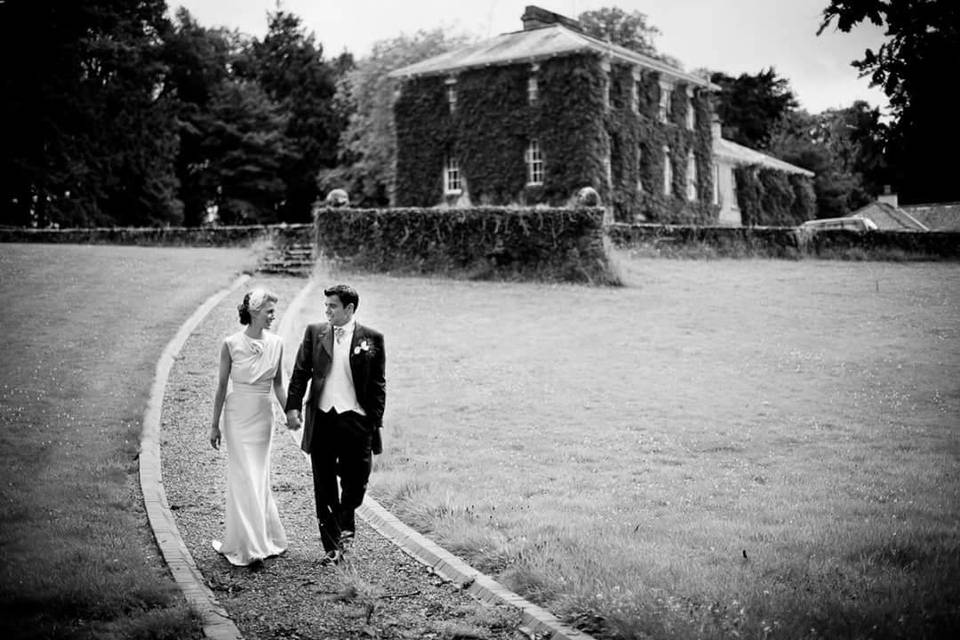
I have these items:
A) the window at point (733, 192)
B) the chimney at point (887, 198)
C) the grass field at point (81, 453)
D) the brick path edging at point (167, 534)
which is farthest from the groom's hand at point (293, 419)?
the chimney at point (887, 198)

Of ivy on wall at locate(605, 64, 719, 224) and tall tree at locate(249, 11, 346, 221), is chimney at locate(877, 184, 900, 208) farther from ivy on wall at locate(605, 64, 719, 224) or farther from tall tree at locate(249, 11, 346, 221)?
tall tree at locate(249, 11, 346, 221)

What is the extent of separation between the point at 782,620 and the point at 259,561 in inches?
159

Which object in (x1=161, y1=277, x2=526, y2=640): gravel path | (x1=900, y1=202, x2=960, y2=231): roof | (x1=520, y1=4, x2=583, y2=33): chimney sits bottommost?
(x1=161, y1=277, x2=526, y2=640): gravel path

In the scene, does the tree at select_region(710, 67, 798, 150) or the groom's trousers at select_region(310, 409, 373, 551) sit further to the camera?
the tree at select_region(710, 67, 798, 150)

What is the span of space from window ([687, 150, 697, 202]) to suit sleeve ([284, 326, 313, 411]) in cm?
4288

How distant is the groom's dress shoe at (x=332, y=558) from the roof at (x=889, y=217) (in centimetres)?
4333

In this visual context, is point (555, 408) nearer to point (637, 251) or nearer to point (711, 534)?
point (711, 534)

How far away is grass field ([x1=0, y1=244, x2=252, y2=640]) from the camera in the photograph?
19.6ft

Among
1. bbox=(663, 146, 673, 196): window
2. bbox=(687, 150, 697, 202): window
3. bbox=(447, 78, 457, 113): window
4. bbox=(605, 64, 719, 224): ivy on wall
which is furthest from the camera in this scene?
bbox=(687, 150, 697, 202): window

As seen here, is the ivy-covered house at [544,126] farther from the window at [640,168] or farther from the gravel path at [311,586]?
the gravel path at [311,586]

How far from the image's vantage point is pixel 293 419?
713 cm

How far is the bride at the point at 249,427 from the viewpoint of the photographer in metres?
7.14

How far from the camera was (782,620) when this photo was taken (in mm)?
5562

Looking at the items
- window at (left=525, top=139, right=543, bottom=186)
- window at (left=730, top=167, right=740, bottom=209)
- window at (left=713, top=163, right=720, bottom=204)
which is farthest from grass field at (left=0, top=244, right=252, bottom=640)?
window at (left=730, top=167, right=740, bottom=209)
